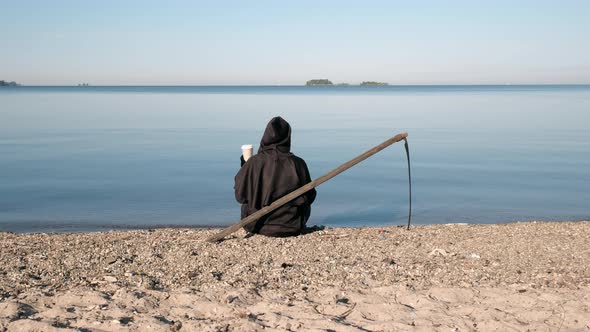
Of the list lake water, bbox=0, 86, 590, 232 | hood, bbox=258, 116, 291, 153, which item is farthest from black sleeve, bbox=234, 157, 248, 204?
lake water, bbox=0, 86, 590, 232

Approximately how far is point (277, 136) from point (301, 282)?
106 inches

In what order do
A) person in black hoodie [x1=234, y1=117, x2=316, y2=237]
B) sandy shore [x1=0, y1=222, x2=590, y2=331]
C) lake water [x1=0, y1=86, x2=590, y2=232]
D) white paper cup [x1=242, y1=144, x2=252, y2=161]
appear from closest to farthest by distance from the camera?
sandy shore [x1=0, y1=222, x2=590, y2=331] < person in black hoodie [x1=234, y1=117, x2=316, y2=237] < white paper cup [x1=242, y1=144, x2=252, y2=161] < lake water [x1=0, y1=86, x2=590, y2=232]

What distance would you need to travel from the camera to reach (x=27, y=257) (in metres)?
7.34

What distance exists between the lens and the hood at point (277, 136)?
338 inches

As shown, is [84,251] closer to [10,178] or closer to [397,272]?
[397,272]

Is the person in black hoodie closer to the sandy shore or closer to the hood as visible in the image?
the hood

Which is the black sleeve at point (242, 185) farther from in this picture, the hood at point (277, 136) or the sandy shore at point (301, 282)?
the sandy shore at point (301, 282)

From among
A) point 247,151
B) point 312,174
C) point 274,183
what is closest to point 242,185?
point 274,183

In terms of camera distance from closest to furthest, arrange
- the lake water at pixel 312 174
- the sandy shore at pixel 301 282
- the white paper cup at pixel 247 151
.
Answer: the sandy shore at pixel 301 282
the white paper cup at pixel 247 151
the lake water at pixel 312 174

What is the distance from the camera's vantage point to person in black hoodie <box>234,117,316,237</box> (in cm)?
854

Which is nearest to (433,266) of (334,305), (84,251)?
(334,305)

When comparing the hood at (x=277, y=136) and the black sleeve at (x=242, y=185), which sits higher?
the hood at (x=277, y=136)

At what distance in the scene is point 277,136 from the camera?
28.3 feet

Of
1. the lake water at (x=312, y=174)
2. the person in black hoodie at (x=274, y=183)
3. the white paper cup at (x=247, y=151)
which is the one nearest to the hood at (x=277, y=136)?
the person in black hoodie at (x=274, y=183)
